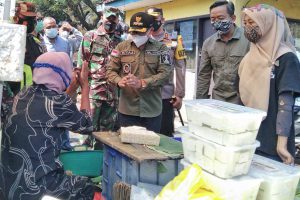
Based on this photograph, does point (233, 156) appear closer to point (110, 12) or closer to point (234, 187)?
point (234, 187)

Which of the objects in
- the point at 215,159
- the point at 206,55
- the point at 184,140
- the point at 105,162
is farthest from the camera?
the point at 206,55

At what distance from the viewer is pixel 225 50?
393cm

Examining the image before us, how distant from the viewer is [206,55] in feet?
13.5

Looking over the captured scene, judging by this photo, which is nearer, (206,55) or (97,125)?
(206,55)

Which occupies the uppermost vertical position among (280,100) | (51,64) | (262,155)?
(51,64)

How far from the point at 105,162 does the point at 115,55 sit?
47.0 inches

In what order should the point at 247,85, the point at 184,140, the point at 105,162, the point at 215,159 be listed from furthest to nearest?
1. the point at 105,162
2. the point at 247,85
3. the point at 184,140
4. the point at 215,159

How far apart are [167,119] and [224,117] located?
10.2 ft

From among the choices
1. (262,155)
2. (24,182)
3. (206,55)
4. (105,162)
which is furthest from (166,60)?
(24,182)

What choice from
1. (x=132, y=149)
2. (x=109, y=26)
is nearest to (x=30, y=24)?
(x=109, y=26)

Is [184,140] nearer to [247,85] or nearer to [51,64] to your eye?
[247,85]

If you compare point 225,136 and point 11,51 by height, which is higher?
point 11,51

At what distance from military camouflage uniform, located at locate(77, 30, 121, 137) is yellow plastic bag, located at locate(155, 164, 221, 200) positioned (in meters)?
2.84

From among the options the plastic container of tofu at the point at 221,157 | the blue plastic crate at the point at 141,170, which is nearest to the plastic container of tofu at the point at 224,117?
the plastic container of tofu at the point at 221,157
